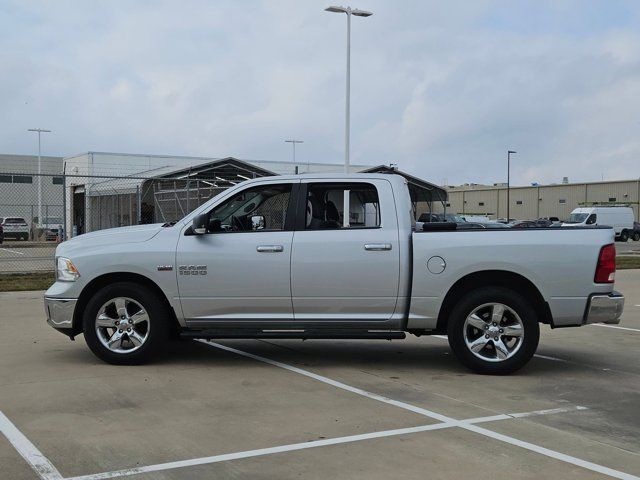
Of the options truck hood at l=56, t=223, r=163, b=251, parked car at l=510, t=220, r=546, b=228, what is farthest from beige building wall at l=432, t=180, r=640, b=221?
truck hood at l=56, t=223, r=163, b=251

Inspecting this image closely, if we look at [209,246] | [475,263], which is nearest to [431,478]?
[475,263]

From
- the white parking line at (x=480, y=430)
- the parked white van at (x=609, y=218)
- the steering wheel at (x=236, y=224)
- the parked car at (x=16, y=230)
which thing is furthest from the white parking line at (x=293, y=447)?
the parked white van at (x=609, y=218)

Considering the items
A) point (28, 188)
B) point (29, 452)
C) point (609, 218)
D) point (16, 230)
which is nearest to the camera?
point (29, 452)

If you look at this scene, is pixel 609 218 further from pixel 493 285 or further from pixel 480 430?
pixel 480 430

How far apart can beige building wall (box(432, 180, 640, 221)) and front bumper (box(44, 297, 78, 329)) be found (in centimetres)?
6833

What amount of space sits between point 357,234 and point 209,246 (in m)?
1.56

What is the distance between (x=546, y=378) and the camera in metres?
7.22

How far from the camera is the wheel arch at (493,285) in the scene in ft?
23.7

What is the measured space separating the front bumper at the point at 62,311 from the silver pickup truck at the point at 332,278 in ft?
0.04

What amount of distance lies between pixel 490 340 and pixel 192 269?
319 cm

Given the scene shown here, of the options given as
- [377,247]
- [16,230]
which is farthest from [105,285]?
[16,230]

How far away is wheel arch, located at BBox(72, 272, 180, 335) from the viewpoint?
24.3 ft

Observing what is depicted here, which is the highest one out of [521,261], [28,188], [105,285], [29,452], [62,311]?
[28,188]

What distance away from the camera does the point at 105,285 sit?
24.6 ft
